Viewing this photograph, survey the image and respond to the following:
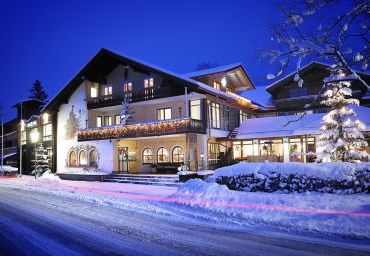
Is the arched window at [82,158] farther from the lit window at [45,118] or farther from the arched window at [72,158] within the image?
the lit window at [45,118]

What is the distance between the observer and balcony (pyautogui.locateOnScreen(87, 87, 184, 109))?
28953 millimetres

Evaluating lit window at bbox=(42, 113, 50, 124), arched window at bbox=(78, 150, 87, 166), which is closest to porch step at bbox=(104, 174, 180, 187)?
arched window at bbox=(78, 150, 87, 166)

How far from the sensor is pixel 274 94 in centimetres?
3725

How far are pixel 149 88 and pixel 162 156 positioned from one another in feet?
19.1

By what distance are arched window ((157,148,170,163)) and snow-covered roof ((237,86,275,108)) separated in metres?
12.1

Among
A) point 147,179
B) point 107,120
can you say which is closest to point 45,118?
point 107,120

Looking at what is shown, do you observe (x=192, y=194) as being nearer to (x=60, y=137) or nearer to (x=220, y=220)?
(x=220, y=220)

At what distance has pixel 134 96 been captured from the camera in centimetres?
3131

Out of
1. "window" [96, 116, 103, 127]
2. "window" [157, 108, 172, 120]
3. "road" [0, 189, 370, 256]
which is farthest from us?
"window" [96, 116, 103, 127]

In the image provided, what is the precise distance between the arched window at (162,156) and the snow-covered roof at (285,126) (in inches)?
245

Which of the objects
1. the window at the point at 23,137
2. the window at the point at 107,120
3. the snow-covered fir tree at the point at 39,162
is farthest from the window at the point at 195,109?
the window at the point at 23,137

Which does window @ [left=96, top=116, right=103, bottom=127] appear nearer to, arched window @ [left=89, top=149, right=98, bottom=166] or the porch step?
arched window @ [left=89, top=149, right=98, bottom=166]

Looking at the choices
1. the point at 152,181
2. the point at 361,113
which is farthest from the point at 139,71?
the point at 361,113

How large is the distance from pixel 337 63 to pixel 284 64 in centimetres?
193
